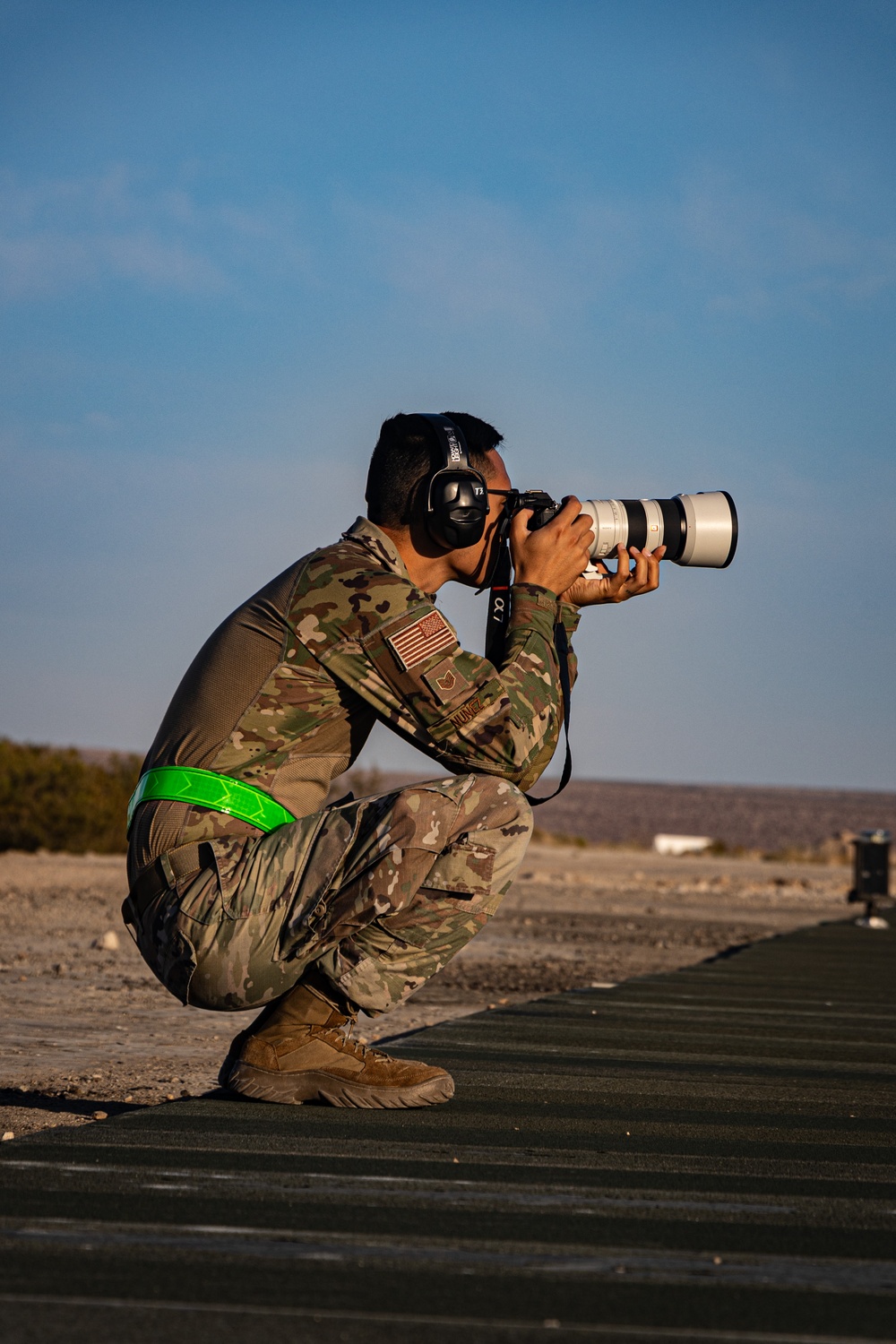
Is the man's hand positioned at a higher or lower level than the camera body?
lower

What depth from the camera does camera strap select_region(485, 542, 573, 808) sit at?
3107 millimetres

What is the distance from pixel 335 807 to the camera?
2887 mm

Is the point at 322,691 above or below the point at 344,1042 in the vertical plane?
above

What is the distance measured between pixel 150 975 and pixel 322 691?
4.59 metres

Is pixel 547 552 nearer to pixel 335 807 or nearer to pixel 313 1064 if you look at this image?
pixel 335 807

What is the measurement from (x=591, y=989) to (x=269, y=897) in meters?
3.24

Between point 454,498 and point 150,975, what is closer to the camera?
point 454,498

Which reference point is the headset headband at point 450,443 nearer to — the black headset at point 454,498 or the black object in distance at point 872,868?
the black headset at point 454,498

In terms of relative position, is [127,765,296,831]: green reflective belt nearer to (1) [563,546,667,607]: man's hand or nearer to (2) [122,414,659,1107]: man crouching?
(2) [122,414,659,1107]: man crouching

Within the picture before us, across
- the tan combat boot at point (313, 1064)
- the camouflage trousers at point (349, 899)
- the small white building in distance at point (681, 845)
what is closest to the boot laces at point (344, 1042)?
the tan combat boot at point (313, 1064)

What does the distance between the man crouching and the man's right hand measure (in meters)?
0.20

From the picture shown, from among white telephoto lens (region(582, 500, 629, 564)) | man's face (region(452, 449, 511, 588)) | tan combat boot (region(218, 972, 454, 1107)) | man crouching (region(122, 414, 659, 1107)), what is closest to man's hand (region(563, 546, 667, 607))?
white telephoto lens (region(582, 500, 629, 564))

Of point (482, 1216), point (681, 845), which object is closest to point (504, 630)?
point (482, 1216)

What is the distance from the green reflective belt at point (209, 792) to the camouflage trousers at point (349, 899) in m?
0.05
